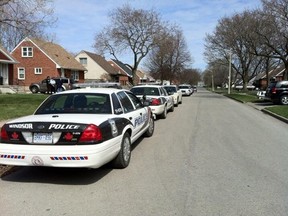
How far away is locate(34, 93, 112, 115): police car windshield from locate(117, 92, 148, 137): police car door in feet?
1.91

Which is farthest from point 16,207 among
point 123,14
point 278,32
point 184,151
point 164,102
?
point 123,14

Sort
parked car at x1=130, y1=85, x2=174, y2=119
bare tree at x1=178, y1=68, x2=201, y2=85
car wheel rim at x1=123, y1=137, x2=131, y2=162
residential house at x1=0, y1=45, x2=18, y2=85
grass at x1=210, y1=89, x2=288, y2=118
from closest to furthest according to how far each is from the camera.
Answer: car wheel rim at x1=123, y1=137, x2=131, y2=162, parked car at x1=130, y1=85, x2=174, y2=119, grass at x1=210, y1=89, x2=288, y2=118, residential house at x1=0, y1=45, x2=18, y2=85, bare tree at x1=178, y1=68, x2=201, y2=85

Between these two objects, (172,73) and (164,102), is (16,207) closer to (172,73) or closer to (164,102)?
(164,102)

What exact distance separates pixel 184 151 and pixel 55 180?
3.40 metres

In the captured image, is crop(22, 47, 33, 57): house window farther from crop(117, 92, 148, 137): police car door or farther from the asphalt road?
the asphalt road

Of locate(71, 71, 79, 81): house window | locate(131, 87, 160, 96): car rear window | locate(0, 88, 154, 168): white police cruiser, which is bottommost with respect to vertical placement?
locate(0, 88, 154, 168): white police cruiser

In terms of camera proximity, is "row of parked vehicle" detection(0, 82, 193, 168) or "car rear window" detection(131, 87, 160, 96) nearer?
"row of parked vehicle" detection(0, 82, 193, 168)

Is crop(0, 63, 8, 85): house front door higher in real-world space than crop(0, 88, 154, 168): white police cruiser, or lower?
higher

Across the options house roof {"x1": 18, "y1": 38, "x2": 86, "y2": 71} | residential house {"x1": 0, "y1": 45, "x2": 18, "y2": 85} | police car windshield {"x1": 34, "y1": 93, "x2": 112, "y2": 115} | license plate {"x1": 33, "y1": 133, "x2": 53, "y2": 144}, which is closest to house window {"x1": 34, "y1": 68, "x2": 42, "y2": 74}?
house roof {"x1": 18, "y1": 38, "x2": 86, "y2": 71}

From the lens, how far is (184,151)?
8.70 m

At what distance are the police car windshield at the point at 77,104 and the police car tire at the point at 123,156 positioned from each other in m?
0.62

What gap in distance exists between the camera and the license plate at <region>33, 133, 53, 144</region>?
5.96m

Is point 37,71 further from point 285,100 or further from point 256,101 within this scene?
point 285,100

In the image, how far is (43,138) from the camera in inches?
236
